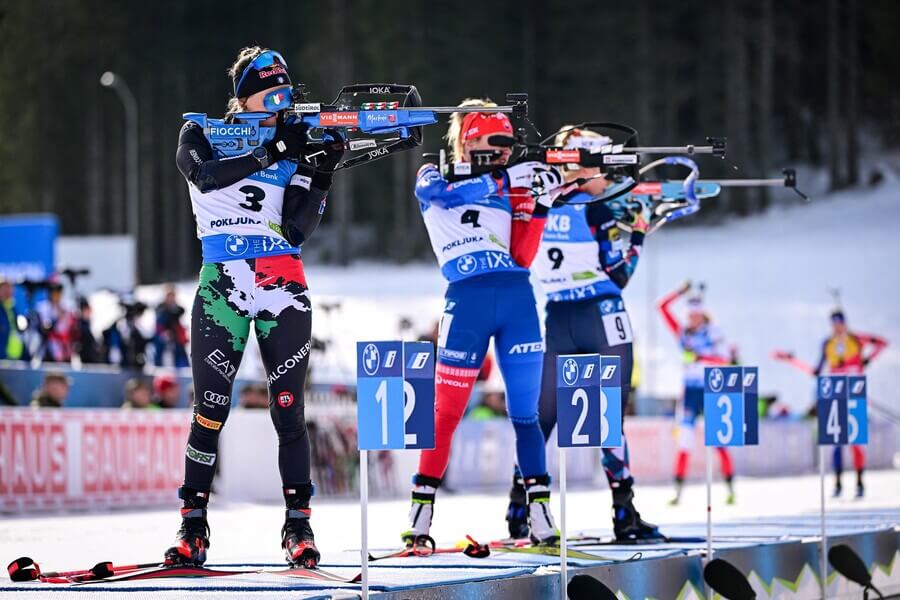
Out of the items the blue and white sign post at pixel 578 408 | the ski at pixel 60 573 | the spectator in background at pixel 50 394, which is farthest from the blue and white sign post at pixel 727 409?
the spectator in background at pixel 50 394

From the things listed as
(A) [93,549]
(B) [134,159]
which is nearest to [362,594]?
(A) [93,549]

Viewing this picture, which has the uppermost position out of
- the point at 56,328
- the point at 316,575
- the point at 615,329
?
the point at 56,328

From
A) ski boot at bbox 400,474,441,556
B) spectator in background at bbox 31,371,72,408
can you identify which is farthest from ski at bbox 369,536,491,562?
spectator in background at bbox 31,371,72,408

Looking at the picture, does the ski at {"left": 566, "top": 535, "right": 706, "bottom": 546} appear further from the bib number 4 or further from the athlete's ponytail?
the bib number 4

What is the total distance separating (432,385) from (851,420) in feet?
12.1

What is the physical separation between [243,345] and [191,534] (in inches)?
34.1

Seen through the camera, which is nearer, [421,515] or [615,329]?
[421,515]

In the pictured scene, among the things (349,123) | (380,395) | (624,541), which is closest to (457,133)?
(349,123)

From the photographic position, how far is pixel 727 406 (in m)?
8.15

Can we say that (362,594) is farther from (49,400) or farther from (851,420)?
(49,400)

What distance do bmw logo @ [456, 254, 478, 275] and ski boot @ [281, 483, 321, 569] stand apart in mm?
1515

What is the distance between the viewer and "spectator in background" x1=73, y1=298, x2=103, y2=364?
19.4 m

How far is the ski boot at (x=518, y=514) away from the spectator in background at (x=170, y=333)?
12.0 m

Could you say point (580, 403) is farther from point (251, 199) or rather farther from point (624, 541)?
point (624, 541)
